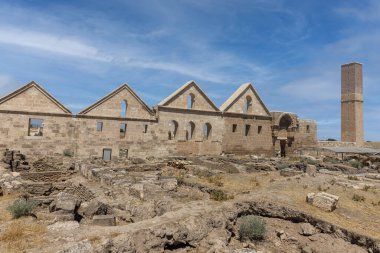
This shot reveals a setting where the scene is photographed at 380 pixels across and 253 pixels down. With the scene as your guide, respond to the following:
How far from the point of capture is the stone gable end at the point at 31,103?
822 inches

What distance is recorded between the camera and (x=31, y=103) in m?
21.5

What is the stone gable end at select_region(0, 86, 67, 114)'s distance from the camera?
20875 mm

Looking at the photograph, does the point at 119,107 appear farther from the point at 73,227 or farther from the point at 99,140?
the point at 73,227

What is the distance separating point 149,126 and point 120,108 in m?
2.80

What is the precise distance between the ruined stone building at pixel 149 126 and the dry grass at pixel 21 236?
1620 cm

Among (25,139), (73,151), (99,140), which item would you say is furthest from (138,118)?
(25,139)

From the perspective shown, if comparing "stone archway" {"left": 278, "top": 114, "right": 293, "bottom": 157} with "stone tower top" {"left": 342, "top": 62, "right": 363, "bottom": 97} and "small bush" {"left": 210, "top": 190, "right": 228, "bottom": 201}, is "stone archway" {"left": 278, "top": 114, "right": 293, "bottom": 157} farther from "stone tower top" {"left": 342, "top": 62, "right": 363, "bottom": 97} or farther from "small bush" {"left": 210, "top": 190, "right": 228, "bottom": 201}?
"small bush" {"left": 210, "top": 190, "right": 228, "bottom": 201}

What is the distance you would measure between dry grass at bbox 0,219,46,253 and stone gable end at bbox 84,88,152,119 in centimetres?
1698

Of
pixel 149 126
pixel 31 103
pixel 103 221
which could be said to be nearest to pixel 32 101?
pixel 31 103

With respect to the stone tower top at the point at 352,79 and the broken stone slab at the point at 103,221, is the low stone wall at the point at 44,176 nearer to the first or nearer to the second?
the broken stone slab at the point at 103,221

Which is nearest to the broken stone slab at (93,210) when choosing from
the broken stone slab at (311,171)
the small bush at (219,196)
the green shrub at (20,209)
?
the green shrub at (20,209)

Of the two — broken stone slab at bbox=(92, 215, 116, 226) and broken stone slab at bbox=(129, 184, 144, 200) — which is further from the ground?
broken stone slab at bbox=(129, 184, 144, 200)

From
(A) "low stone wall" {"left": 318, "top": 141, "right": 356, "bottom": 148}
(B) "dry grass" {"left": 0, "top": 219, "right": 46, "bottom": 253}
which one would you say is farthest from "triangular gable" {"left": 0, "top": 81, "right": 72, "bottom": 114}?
(A) "low stone wall" {"left": 318, "top": 141, "right": 356, "bottom": 148}

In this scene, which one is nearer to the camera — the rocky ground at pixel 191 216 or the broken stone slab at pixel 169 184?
the rocky ground at pixel 191 216
